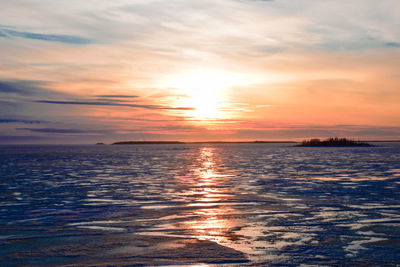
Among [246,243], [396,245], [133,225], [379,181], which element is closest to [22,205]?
[133,225]

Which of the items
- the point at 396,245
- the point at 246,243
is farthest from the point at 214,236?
the point at 396,245

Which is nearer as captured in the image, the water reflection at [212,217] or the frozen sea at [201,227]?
the frozen sea at [201,227]

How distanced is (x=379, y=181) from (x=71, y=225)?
69.1ft

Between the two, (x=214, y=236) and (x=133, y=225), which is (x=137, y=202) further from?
(x=214, y=236)

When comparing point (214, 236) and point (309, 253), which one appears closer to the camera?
point (309, 253)

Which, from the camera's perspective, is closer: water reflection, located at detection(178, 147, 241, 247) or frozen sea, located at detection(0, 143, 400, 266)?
frozen sea, located at detection(0, 143, 400, 266)

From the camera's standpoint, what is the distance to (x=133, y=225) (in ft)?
42.6

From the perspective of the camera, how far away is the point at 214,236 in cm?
Result: 1132

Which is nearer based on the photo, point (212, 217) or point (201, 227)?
point (201, 227)

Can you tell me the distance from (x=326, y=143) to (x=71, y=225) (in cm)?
18317

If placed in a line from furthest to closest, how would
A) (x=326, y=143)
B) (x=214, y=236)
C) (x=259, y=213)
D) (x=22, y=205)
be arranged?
(x=326, y=143)
(x=22, y=205)
(x=259, y=213)
(x=214, y=236)

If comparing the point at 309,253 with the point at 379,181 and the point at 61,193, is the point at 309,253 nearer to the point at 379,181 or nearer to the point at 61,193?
the point at 61,193

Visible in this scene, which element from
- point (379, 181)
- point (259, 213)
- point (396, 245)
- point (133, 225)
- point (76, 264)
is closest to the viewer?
point (76, 264)

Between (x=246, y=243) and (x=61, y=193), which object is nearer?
(x=246, y=243)
